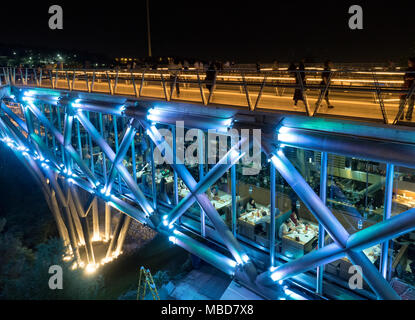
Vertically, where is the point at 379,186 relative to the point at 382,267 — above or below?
above

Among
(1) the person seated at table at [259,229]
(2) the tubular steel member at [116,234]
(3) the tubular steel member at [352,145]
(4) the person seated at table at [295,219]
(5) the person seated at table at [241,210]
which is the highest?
(3) the tubular steel member at [352,145]

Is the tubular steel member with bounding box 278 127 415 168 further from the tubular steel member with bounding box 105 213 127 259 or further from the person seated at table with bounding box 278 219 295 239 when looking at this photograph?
the tubular steel member with bounding box 105 213 127 259

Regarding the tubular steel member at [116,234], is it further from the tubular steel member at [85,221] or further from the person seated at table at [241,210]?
the person seated at table at [241,210]

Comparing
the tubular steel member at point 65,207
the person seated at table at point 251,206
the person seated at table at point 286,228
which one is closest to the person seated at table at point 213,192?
the person seated at table at point 251,206

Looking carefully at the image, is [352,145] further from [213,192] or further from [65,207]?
[65,207]

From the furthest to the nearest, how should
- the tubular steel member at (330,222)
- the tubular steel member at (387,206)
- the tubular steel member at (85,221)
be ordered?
the tubular steel member at (85,221)
the tubular steel member at (330,222)
the tubular steel member at (387,206)

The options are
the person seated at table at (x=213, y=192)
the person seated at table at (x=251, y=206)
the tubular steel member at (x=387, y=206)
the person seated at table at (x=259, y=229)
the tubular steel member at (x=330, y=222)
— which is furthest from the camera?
the person seated at table at (x=213, y=192)

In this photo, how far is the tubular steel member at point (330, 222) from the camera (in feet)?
16.3

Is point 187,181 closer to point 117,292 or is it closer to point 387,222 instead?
point 387,222

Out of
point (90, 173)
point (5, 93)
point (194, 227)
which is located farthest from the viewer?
point (5, 93)

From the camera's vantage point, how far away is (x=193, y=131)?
320 inches

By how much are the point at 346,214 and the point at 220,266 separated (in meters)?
3.39

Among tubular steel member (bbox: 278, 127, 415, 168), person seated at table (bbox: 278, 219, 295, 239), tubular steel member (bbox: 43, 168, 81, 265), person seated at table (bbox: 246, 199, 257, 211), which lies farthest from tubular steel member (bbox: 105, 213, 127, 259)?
tubular steel member (bbox: 278, 127, 415, 168)

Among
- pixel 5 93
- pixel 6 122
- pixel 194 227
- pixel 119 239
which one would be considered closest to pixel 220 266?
pixel 194 227
